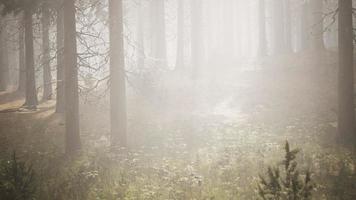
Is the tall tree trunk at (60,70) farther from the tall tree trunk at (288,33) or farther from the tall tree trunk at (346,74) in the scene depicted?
the tall tree trunk at (288,33)

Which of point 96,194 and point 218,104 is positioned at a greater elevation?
point 218,104

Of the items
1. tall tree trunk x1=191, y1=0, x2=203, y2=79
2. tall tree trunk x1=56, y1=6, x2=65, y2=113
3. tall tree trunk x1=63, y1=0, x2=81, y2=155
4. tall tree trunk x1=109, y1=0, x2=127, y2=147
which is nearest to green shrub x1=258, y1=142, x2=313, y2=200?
tall tree trunk x1=109, y1=0, x2=127, y2=147

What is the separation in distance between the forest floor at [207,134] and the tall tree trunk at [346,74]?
0.80 metres

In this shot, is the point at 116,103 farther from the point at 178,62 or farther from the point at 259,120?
the point at 178,62

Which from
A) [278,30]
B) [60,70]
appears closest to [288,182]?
[60,70]

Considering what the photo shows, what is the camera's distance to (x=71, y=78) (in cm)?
1227

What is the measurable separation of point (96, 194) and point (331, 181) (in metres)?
6.26

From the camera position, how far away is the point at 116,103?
13.0 m

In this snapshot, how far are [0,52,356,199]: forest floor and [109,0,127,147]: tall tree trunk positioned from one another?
2.46 ft

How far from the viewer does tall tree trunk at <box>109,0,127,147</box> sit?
1277 cm

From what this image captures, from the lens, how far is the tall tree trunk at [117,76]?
1277 centimetres

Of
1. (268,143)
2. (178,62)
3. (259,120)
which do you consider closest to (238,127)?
(259,120)

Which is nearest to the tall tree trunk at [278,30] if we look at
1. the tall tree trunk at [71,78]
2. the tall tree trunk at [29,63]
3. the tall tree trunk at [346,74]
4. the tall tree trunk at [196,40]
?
the tall tree trunk at [196,40]

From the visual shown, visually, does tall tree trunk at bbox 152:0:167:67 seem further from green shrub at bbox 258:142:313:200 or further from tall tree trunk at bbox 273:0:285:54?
green shrub at bbox 258:142:313:200
